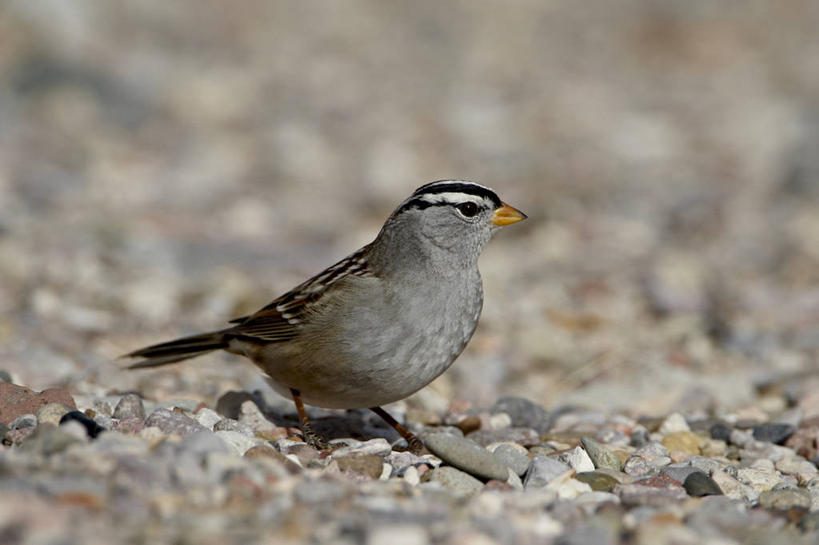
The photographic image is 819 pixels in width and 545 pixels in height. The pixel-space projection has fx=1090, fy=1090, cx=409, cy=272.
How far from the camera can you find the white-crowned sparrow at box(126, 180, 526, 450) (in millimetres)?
5543

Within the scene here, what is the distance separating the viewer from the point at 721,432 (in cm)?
640

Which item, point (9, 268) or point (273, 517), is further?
point (9, 268)

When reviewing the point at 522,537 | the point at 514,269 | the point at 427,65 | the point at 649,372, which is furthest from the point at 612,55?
the point at 522,537

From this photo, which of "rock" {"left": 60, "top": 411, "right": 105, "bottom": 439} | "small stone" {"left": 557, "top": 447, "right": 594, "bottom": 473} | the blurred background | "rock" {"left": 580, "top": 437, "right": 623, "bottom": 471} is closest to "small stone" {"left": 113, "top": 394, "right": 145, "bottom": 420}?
"rock" {"left": 60, "top": 411, "right": 105, "bottom": 439}

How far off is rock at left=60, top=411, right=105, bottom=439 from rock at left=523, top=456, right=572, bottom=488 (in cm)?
193

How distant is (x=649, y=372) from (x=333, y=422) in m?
2.50

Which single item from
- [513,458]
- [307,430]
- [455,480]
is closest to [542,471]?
[513,458]

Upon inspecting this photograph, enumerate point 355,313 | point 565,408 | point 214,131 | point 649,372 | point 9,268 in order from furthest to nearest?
1. point 214,131
2. point 9,268
3. point 649,372
4. point 565,408
5. point 355,313

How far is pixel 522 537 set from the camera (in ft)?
12.7

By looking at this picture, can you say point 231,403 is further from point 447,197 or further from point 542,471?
point 542,471

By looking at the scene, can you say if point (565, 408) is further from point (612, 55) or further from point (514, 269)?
point (612, 55)

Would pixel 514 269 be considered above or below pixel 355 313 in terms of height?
above

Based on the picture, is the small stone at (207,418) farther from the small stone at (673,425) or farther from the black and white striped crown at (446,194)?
the small stone at (673,425)

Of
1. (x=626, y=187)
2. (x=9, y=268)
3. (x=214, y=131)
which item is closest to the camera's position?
(x=9, y=268)
